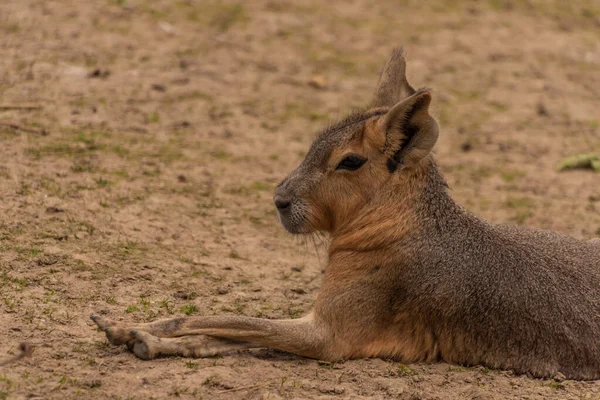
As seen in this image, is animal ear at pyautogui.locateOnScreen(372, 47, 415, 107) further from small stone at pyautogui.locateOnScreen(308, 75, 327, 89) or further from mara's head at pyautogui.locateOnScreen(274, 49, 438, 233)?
small stone at pyautogui.locateOnScreen(308, 75, 327, 89)

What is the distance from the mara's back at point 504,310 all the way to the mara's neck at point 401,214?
77 mm

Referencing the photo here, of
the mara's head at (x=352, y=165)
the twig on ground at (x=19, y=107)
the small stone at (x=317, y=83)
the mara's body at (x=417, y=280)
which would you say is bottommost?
the mara's body at (x=417, y=280)

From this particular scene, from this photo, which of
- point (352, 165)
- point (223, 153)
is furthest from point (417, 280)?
point (223, 153)

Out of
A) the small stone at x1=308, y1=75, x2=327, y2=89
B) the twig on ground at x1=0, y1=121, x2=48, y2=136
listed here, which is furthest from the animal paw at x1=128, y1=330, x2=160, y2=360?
the small stone at x1=308, y1=75, x2=327, y2=89

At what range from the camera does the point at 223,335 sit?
14.2 feet

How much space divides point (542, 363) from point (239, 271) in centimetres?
190

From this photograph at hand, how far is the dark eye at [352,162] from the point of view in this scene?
15.2ft

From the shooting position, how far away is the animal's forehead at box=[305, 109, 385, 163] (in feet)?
15.5

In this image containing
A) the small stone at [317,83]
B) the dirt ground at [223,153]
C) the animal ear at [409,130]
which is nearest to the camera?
the dirt ground at [223,153]

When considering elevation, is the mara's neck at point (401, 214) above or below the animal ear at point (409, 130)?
below

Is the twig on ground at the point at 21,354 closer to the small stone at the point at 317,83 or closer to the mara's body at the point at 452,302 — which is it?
the mara's body at the point at 452,302

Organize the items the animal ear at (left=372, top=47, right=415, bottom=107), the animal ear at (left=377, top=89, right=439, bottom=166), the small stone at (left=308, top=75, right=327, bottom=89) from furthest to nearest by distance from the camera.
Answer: the small stone at (left=308, top=75, right=327, bottom=89) < the animal ear at (left=372, top=47, right=415, bottom=107) < the animal ear at (left=377, top=89, right=439, bottom=166)

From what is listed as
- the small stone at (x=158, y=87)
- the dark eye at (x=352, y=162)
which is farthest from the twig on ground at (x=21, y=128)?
the dark eye at (x=352, y=162)

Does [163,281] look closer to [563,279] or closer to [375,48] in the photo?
[563,279]
